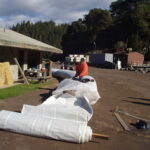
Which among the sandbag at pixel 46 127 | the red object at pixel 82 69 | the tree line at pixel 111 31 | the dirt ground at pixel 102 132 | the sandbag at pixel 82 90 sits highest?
the tree line at pixel 111 31

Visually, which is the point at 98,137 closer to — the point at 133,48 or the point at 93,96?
the point at 93,96

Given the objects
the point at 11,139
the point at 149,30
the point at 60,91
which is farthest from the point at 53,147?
the point at 149,30

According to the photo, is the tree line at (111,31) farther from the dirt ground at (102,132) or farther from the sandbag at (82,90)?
the dirt ground at (102,132)

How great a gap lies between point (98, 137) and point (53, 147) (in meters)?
1.13

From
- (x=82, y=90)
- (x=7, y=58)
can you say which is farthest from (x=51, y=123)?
(x=7, y=58)

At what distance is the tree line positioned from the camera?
5697cm

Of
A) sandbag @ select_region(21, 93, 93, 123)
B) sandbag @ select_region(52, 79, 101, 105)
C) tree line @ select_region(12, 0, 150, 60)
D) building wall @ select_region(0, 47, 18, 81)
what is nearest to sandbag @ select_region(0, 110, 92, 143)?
sandbag @ select_region(21, 93, 93, 123)

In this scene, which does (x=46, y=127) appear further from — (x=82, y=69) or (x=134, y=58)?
(x=134, y=58)

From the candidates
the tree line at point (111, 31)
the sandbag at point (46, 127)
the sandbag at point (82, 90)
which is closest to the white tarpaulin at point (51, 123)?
the sandbag at point (46, 127)

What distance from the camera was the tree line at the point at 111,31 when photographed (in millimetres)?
56975

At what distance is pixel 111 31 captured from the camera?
68.1 metres

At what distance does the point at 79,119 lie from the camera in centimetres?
667

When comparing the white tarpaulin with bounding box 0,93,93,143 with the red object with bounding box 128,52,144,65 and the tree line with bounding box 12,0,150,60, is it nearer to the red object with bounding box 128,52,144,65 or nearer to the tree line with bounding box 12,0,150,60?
the red object with bounding box 128,52,144,65

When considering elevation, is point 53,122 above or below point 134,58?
below
